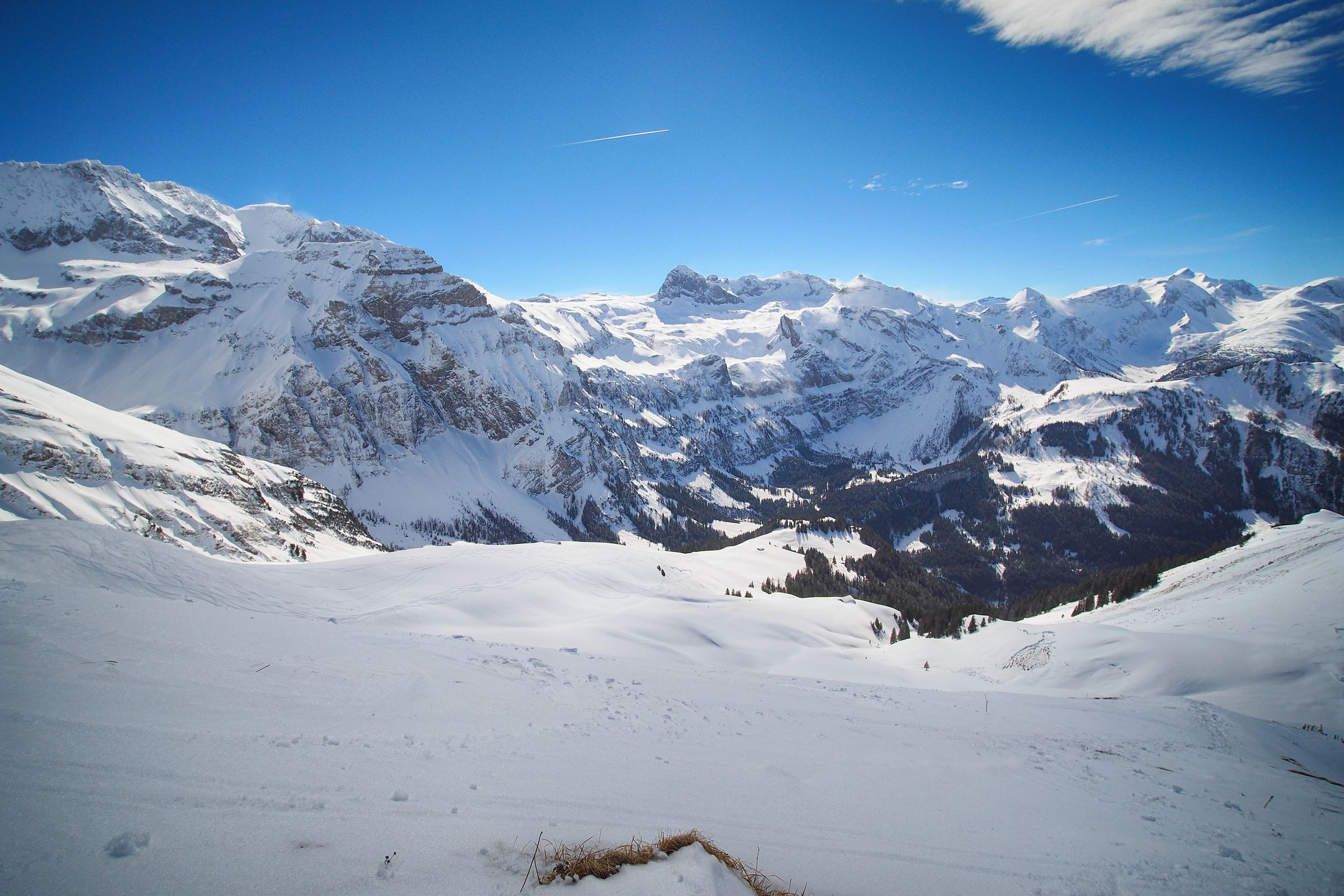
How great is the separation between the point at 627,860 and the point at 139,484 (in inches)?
2819

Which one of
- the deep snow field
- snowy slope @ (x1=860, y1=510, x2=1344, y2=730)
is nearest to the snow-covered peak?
the deep snow field

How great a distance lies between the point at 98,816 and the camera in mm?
4078

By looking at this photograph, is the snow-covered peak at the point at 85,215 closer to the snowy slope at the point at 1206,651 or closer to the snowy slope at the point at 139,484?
the snowy slope at the point at 139,484

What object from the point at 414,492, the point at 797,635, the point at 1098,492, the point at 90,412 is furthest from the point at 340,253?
the point at 1098,492

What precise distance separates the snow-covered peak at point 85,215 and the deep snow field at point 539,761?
9897 inches

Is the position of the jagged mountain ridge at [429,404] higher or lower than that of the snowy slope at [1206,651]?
higher

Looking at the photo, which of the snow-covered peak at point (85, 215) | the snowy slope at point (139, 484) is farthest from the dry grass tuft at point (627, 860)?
the snow-covered peak at point (85, 215)

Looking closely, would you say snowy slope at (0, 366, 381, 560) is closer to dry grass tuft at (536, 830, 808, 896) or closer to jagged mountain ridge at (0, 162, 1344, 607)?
dry grass tuft at (536, 830, 808, 896)

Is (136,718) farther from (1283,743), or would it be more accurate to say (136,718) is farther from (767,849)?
(1283,743)

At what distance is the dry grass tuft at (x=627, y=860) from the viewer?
438cm

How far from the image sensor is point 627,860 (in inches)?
182

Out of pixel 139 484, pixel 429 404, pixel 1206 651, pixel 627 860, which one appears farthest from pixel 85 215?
pixel 1206 651

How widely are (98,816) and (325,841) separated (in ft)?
5.57

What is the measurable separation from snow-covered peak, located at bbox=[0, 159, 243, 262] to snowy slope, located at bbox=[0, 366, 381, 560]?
572 feet
